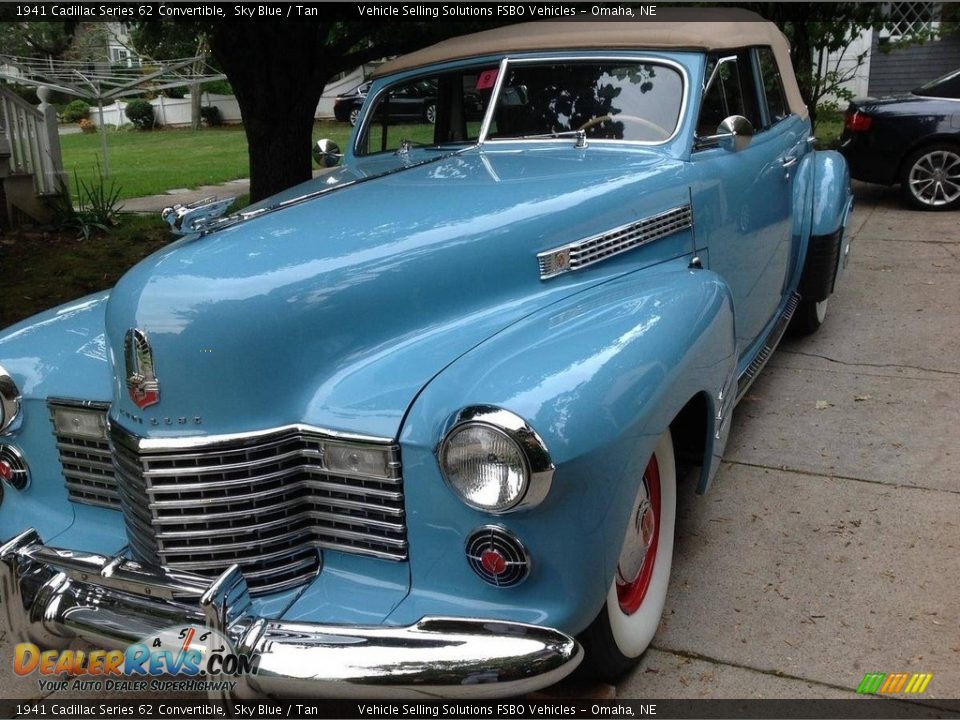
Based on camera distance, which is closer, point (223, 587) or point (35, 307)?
point (223, 587)

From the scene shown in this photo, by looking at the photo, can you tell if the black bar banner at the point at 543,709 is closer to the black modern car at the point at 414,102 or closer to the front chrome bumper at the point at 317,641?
the front chrome bumper at the point at 317,641

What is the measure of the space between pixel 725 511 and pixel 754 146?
5.24 feet

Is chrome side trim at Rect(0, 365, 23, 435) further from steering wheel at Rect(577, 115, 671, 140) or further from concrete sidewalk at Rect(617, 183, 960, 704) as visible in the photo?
steering wheel at Rect(577, 115, 671, 140)

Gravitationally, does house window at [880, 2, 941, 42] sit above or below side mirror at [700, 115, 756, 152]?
above

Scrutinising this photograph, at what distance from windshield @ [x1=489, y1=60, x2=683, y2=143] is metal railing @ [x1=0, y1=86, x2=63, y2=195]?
23.5ft

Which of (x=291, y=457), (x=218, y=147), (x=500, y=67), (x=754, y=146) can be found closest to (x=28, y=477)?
(x=291, y=457)

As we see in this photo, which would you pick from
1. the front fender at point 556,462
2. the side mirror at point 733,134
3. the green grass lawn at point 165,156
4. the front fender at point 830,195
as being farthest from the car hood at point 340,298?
the green grass lawn at point 165,156

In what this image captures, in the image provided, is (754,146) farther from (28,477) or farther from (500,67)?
(28,477)

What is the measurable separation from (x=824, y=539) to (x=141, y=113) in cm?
2757

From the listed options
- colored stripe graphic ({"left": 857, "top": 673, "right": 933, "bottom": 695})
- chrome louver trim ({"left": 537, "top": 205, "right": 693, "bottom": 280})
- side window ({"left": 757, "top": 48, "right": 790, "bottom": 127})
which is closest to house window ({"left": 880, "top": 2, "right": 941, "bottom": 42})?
side window ({"left": 757, "top": 48, "right": 790, "bottom": 127})

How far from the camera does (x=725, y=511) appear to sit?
352 centimetres

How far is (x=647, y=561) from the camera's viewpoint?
2760 millimetres

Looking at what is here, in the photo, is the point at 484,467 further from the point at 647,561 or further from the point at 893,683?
the point at 893,683

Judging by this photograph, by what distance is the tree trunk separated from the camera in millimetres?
6629
